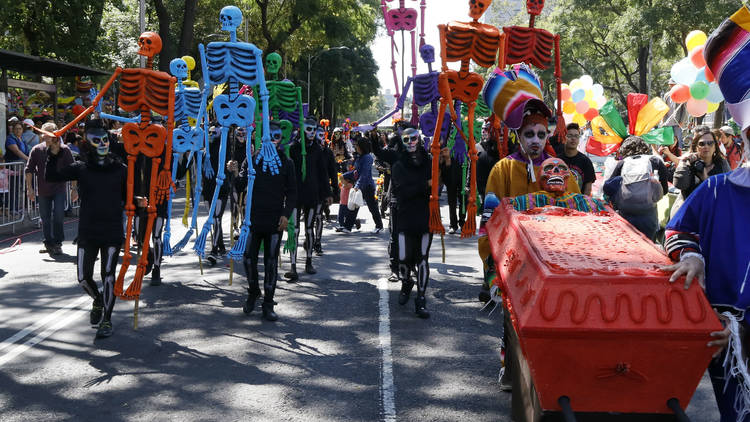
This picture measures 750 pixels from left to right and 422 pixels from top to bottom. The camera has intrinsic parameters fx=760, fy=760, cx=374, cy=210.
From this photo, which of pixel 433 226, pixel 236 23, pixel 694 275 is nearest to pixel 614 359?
pixel 694 275

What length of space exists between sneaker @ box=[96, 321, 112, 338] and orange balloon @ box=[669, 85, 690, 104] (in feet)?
30.2

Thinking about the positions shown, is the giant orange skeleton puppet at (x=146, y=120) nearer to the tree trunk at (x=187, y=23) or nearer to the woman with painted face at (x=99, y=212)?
the woman with painted face at (x=99, y=212)

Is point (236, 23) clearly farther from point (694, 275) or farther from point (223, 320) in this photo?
point (694, 275)

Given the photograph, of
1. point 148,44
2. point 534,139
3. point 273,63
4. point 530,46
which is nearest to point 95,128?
point 148,44

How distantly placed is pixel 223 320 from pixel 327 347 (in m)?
1.41

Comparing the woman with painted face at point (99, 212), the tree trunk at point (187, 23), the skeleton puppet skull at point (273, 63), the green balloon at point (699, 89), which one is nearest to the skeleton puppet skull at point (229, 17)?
the skeleton puppet skull at point (273, 63)

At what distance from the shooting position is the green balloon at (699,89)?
37.7 feet

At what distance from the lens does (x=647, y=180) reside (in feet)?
24.3

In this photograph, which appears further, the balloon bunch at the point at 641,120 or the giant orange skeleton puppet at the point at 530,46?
the balloon bunch at the point at 641,120

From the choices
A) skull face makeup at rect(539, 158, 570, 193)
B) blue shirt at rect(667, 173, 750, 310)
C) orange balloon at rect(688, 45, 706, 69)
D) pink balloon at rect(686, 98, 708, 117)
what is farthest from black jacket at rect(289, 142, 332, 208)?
blue shirt at rect(667, 173, 750, 310)

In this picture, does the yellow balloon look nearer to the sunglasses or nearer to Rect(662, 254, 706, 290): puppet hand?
the sunglasses

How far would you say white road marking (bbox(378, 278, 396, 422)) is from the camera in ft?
16.8

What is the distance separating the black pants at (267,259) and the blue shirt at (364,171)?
21.5ft

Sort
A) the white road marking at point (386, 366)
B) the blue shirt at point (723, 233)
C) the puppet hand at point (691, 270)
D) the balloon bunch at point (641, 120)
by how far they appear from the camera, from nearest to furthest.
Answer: the blue shirt at point (723, 233)
the puppet hand at point (691, 270)
the white road marking at point (386, 366)
the balloon bunch at point (641, 120)
